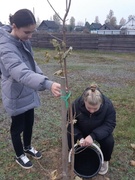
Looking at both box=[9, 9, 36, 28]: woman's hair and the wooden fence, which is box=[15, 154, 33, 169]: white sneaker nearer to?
box=[9, 9, 36, 28]: woman's hair

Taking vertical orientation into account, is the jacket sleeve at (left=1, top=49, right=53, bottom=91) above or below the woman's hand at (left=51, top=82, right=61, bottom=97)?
above

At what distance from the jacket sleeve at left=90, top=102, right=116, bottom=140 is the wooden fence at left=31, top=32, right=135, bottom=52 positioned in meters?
12.4

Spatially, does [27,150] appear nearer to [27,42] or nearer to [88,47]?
[27,42]

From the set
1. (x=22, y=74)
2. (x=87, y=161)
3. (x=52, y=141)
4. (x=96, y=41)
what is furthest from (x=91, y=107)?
(x=96, y=41)

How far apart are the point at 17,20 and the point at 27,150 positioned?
1439 millimetres

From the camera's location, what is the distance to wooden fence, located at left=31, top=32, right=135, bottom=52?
1455 centimetres

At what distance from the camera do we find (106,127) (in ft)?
7.32

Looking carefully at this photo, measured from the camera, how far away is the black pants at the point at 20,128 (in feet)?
7.27

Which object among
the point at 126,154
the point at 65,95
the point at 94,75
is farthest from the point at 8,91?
the point at 94,75

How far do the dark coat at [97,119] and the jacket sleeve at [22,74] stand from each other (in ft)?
2.31

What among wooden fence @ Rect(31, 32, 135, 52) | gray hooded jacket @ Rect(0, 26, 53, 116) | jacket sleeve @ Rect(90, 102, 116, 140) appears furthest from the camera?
wooden fence @ Rect(31, 32, 135, 52)

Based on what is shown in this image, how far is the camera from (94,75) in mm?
7668

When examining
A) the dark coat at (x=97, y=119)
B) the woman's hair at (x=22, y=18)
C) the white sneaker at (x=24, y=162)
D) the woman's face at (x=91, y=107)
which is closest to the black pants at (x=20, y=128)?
the white sneaker at (x=24, y=162)

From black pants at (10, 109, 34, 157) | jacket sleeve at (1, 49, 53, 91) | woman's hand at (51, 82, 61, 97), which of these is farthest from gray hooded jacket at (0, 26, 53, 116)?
woman's hand at (51, 82, 61, 97)
